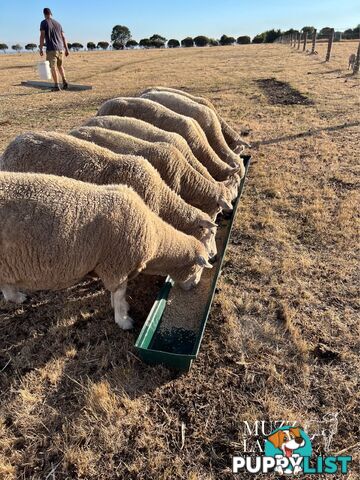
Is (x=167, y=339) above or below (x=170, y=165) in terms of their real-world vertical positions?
below

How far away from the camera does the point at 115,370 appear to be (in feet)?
10.8

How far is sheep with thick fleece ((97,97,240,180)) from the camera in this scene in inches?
245

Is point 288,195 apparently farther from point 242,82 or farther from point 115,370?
point 242,82

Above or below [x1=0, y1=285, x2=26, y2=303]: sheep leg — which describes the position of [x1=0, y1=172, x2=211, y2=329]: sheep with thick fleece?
above

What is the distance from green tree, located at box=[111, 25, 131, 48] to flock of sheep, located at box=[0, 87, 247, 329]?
10080cm

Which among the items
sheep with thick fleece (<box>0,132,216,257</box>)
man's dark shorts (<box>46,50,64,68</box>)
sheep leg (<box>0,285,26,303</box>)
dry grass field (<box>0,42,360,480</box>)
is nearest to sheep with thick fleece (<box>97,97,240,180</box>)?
dry grass field (<box>0,42,360,480</box>)

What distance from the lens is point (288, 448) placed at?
2.75 meters

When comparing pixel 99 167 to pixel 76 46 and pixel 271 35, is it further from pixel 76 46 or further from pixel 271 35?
pixel 76 46

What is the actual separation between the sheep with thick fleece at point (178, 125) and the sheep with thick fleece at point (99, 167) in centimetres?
206

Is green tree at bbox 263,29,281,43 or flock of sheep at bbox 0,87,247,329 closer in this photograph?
flock of sheep at bbox 0,87,247,329

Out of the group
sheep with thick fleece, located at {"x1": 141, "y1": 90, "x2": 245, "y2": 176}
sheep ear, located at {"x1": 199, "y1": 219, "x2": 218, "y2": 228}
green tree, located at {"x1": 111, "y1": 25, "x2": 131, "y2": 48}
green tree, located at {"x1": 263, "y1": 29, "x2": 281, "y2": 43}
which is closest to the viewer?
sheep ear, located at {"x1": 199, "y1": 219, "x2": 218, "y2": 228}

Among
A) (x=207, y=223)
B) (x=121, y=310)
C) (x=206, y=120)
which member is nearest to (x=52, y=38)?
(x=206, y=120)

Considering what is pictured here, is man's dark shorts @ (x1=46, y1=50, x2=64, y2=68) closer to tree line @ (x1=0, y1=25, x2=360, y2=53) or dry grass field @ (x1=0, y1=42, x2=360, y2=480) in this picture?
dry grass field @ (x1=0, y1=42, x2=360, y2=480)

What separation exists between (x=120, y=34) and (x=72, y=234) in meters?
105
